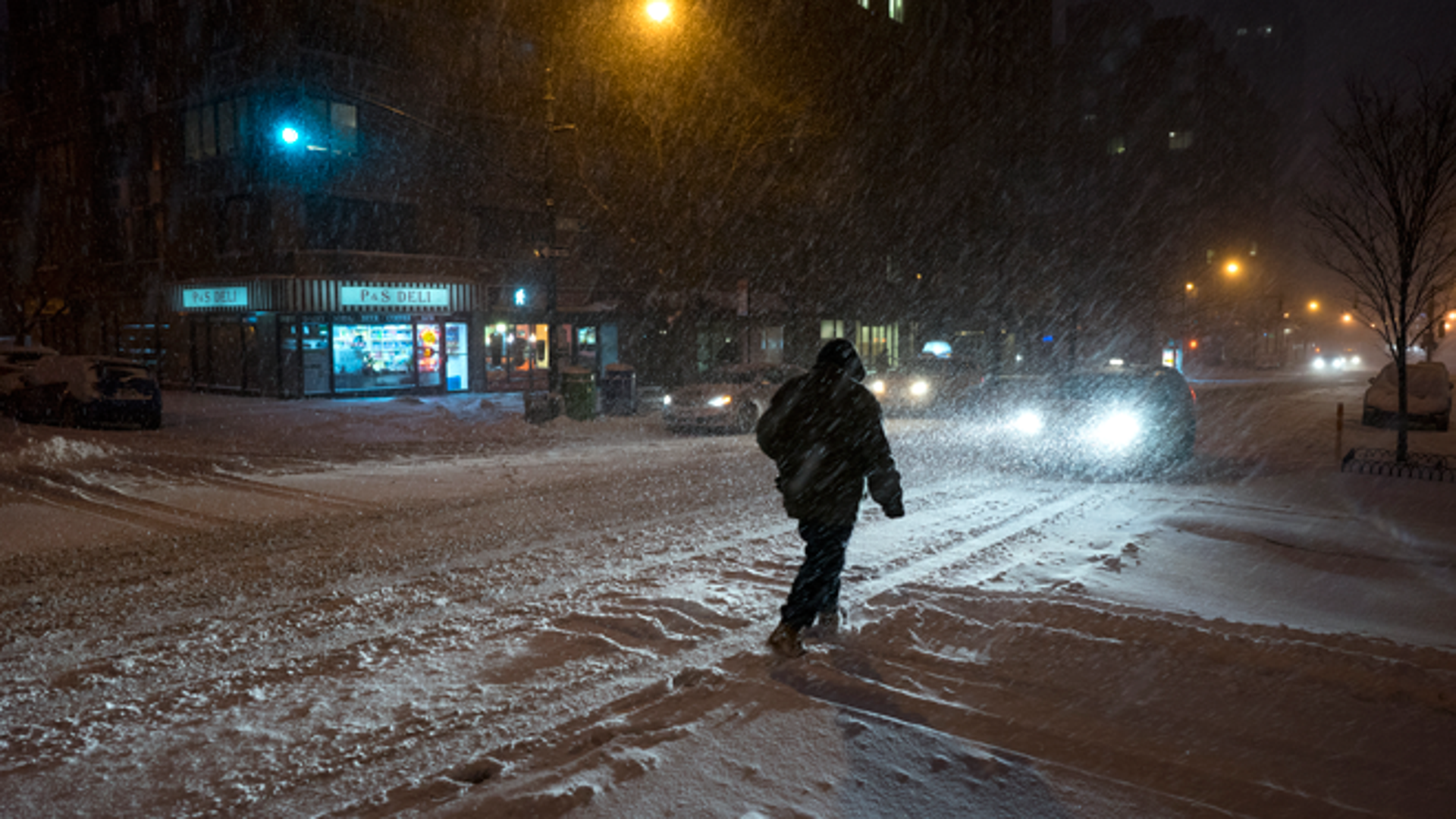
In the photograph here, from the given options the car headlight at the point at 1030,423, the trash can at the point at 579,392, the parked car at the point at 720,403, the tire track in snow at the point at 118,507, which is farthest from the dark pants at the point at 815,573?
the trash can at the point at 579,392

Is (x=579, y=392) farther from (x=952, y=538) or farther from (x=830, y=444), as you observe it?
(x=830, y=444)

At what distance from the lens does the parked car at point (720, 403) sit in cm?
1845

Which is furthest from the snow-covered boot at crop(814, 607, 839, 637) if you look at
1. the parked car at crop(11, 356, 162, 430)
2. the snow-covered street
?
the parked car at crop(11, 356, 162, 430)

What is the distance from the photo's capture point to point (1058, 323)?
55.8 metres

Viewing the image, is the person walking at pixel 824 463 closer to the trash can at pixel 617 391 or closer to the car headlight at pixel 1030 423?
the car headlight at pixel 1030 423

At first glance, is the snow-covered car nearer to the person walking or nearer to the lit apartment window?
the person walking

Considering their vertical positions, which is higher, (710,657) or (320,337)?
(320,337)

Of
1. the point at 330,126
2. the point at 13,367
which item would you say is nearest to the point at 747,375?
the point at 330,126

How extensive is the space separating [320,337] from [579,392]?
1064 centimetres

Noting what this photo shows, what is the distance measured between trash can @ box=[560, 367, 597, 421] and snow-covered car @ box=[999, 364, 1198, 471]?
33.2 feet

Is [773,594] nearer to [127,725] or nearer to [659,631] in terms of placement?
[659,631]

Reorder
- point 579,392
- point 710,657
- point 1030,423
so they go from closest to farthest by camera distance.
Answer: point 710,657 < point 1030,423 < point 579,392

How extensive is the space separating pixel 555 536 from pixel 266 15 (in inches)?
924

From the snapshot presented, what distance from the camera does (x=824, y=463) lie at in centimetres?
523
